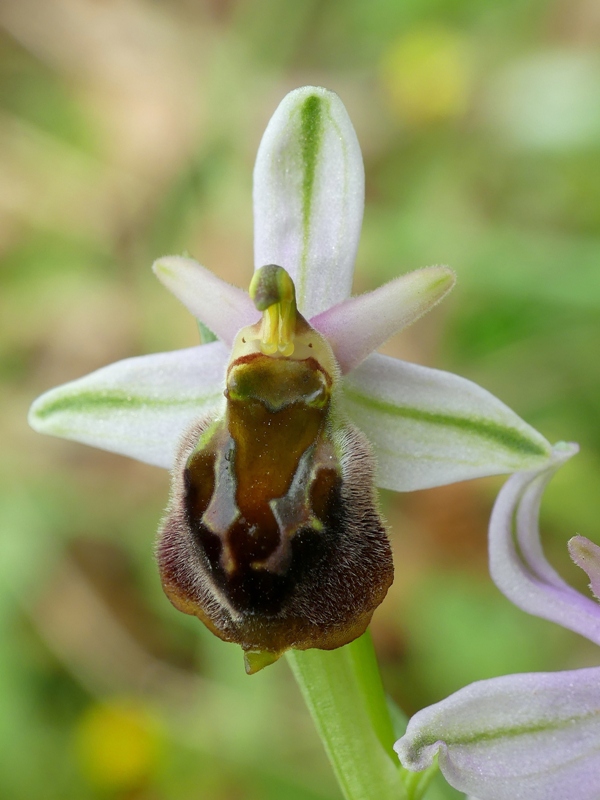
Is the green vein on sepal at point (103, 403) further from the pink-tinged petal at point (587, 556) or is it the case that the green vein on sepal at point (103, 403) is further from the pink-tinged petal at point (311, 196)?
the pink-tinged petal at point (587, 556)

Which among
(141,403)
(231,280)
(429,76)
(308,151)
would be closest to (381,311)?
(308,151)

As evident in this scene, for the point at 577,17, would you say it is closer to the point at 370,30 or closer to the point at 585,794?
the point at 370,30

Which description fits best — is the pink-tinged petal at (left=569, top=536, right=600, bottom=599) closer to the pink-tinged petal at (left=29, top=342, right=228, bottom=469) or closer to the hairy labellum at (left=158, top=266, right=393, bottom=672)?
the hairy labellum at (left=158, top=266, right=393, bottom=672)

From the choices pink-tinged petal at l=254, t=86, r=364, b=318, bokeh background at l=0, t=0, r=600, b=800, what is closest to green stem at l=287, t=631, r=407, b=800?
pink-tinged petal at l=254, t=86, r=364, b=318

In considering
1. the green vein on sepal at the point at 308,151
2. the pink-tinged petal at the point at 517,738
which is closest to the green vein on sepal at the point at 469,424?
the green vein on sepal at the point at 308,151

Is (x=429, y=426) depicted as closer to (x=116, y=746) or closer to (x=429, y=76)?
(x=116, y=746)

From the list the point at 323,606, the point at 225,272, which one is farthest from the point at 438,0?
the point at 323,606
